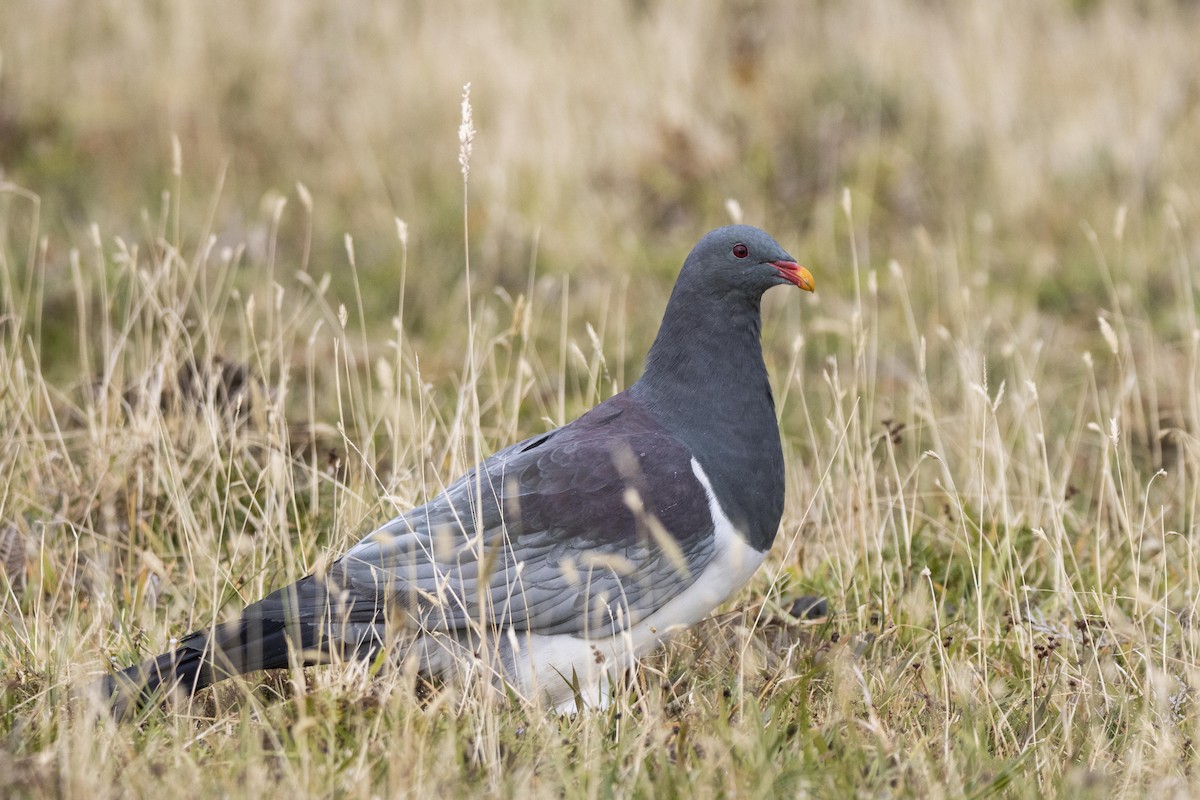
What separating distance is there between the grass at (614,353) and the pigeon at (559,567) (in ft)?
0.47

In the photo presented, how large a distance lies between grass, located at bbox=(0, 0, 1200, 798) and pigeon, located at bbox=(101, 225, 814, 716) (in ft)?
0.47

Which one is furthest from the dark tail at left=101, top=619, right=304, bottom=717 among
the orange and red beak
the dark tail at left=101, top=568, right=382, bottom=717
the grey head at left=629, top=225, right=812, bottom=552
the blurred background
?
the blurred background

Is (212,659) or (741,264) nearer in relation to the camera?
(212,659)

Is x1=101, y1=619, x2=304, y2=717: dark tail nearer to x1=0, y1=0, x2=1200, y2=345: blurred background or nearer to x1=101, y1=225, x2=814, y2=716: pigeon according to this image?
x1=101, y1=225, x2=814, y2=716: pigeon

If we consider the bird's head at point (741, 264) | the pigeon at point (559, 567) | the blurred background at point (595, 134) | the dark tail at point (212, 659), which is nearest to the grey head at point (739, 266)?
the bird's head at point (741, 264)

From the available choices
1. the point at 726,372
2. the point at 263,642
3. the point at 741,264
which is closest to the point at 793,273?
the point at 741,264

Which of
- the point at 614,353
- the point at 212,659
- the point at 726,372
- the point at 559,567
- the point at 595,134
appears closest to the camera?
the point at 212,659

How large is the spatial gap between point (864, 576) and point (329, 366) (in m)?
2.98

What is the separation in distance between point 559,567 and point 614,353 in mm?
3141

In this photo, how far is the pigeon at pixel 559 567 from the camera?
142 inches

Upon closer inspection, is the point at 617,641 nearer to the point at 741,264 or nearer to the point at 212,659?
the point at 212,659

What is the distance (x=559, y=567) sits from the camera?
3.76 m

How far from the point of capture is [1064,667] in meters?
3.82

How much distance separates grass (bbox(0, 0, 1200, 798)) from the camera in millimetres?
Answer: 3395
